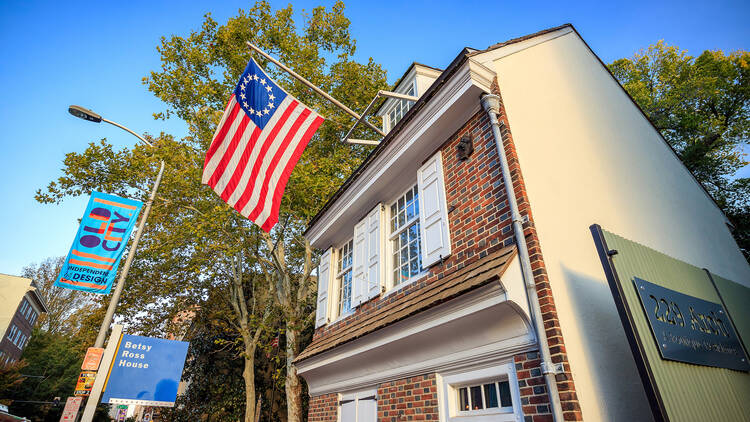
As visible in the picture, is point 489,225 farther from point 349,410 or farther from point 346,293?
point 346,293

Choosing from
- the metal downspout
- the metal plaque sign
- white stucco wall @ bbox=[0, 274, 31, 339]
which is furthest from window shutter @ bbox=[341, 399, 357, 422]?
white stucco wall @ bbox=[0, 274, 31, 339]

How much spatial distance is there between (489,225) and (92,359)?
6464 mm

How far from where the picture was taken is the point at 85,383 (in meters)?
5.75

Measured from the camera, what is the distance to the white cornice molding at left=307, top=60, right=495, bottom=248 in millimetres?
4957

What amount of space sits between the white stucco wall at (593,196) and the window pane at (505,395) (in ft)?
2.41

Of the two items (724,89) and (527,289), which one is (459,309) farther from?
(724,89)

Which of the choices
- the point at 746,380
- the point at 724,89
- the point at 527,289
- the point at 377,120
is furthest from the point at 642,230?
the point at 724,89

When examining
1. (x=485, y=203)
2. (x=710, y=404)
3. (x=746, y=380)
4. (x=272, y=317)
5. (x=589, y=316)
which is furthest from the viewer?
(x=272, y=317)

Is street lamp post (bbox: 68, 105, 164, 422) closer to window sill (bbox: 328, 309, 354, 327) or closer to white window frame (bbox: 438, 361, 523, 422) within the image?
window sill (bbox: 328, 309, 354, 327)

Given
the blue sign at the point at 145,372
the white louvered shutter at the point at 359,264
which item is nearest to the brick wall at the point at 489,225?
the white louvered shutter at the point at 359,264

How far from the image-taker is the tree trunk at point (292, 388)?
35.9 feet

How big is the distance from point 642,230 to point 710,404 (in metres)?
2.75

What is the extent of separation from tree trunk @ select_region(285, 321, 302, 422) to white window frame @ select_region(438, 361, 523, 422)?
7.45 m

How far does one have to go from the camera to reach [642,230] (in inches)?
221
